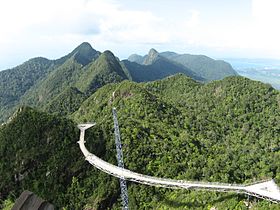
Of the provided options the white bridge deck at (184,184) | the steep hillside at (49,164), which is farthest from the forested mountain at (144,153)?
the white bridge deck at (184,184)

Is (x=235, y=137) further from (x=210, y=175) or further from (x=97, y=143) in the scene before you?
(x=97, y=143)

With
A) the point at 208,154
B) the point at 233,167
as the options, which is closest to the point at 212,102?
the point at 208,154

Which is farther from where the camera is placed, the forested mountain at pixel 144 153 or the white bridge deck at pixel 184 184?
the forested mountain at pixel 144 153

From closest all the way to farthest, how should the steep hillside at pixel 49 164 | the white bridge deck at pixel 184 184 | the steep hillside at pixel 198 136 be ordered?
the white bridge deck at pixel 184 184
the steep hillside at pixel 198 136
the steep hillside at pixel 49 164

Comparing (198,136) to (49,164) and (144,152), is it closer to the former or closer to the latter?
(144,152)

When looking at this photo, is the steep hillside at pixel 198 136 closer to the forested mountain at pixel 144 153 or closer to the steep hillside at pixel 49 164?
the forested mountain at pixel 144 153

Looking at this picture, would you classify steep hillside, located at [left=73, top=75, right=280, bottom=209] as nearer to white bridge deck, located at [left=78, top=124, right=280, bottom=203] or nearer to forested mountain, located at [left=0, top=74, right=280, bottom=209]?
forested mountain, located at [left=0, top=74, right=280, bottom=209]

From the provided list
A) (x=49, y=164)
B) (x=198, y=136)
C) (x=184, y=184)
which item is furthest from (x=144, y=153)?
(x=198, y=136)
